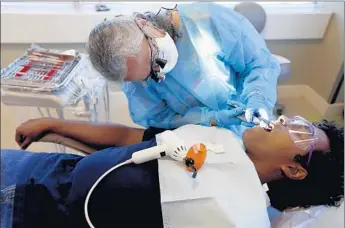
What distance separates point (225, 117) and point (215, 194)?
0.82 feet

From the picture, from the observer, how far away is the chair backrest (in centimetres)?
152

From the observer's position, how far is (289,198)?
0.99 meters

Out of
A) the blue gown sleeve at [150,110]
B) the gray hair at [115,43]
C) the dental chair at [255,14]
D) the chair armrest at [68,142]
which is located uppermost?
the gray hair at [115,43]

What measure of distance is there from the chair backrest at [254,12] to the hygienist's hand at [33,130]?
92cm

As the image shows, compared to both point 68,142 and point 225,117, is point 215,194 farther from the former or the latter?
point 68,142

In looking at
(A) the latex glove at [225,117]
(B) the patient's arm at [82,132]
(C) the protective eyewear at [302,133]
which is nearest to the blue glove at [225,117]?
(A) the latex glove at [225,117]

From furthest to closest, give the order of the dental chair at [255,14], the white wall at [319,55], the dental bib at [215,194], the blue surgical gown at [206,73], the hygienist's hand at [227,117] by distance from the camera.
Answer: the white wall at [319,55]
the dental chair at [255,14]
the blue surgical gown at [206,73]
the hygienist's hand at [227,117]
the dental bib at [215,194]

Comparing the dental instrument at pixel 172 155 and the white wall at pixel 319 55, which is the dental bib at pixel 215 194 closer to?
the dental instrument at pixel 172 155

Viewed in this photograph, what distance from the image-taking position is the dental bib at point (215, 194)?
2.83ft

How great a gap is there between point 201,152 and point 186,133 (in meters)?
0.14

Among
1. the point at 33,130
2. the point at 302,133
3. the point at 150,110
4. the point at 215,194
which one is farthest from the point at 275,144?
the point at 33,130

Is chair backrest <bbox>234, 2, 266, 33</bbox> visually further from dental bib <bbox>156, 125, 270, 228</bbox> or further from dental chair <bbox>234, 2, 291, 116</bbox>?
dental bib <bbox>156, 125, 270, 228</bbox>

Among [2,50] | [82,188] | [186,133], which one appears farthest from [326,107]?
[2,50]

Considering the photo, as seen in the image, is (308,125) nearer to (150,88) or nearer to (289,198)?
(289,198)
